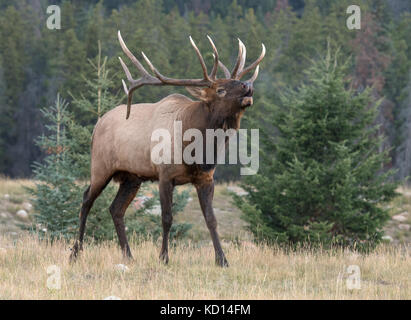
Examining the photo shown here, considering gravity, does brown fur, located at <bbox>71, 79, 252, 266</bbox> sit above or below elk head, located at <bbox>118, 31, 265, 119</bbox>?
below

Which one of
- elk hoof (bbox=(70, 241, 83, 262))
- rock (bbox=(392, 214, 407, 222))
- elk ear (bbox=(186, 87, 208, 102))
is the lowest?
rock (bbox=(392, 214, 407, 222))

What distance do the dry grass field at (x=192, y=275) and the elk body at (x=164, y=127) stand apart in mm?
363

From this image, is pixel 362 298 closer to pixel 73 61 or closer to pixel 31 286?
pixel 31 286

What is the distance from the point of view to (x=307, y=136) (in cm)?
1058

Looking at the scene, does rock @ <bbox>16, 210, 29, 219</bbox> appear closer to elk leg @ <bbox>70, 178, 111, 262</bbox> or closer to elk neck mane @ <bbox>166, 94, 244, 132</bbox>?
elk leg @ <bbox>70, 178, 111, 262</bbox>

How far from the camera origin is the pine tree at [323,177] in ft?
32.9

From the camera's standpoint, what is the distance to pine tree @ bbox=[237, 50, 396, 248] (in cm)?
1004

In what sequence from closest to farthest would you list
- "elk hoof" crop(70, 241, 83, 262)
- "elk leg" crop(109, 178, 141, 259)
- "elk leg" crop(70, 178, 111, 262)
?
1. "elk hoof" crop(70, 241, 83, 262)
2. "elk leg" crop(70, 178, 111, 262)
3. "elk leg" crop(109, 178, 141, 259)

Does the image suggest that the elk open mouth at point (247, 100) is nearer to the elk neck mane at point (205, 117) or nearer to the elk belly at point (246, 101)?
the elk belly at point (246, 101)

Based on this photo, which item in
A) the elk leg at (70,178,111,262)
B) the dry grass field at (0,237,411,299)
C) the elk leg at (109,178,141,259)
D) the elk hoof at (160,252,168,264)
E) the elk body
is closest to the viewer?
the dry grass field at (0,237,411,299)

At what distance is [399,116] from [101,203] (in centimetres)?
2709

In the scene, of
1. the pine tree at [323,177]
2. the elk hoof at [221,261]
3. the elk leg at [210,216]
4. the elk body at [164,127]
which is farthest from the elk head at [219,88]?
the pine tree at [323,177]

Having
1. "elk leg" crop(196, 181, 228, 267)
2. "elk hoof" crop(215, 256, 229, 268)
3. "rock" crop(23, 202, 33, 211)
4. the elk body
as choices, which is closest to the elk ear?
the elk body

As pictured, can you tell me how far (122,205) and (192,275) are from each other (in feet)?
5.93
